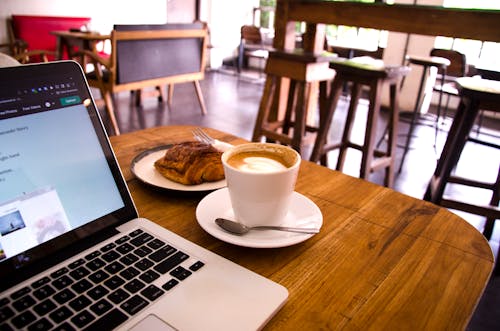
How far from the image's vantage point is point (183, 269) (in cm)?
47

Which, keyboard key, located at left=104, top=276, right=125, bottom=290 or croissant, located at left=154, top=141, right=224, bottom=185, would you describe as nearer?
keyboard key, located at left=104, top=276, right=125, bottom=290

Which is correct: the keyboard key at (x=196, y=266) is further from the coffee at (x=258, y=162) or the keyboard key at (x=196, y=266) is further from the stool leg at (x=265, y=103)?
the stool leg at (x=265, y=103)

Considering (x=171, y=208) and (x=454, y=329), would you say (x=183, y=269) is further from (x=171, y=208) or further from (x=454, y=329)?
(x=454, y=329)

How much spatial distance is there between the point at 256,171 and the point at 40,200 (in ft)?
0.95

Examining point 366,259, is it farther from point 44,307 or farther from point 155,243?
point 44,307

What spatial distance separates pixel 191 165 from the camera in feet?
2.32

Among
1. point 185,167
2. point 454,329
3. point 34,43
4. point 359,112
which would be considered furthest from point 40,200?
point 34,43

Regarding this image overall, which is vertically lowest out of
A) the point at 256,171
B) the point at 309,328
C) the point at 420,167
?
the point at 420,167

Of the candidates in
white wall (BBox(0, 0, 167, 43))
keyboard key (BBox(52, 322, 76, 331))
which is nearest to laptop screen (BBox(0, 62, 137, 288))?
keyboard key (BBox(52, 322, 76, 331))

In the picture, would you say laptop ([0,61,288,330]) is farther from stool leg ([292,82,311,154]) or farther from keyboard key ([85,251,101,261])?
stool leg ([292,82,311,154])

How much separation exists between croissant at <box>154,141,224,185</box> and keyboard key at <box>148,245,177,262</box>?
8.2 inches

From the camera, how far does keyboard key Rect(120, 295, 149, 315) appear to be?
1.33 ft

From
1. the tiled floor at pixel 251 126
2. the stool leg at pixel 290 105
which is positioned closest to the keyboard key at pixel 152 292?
the tiled floor at pixel 251 126

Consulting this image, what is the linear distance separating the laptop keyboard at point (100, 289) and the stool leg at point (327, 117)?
1596mm
